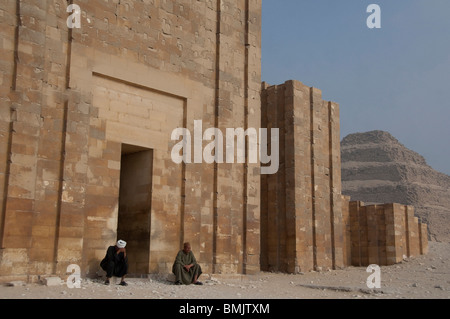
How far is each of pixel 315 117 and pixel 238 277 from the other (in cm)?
745

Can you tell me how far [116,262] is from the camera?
9344 millimetres

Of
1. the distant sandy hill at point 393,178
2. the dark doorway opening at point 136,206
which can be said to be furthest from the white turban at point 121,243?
the distant sandy hill at point 393,178

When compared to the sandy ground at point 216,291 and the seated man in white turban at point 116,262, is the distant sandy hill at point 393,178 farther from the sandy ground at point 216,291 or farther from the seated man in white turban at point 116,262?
the seated man in white turban at point 116,262

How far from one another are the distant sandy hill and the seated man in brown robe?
4487cm

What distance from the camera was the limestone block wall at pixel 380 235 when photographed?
63.0 feet

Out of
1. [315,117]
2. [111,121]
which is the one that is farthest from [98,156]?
[315,117]

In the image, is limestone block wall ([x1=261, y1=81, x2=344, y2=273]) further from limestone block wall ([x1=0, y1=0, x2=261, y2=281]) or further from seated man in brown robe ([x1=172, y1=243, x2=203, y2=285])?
seated man in brown robe ([x1=172, y1=243, x2=203, y2=285])

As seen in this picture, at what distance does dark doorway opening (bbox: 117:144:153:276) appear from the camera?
10.9 meters

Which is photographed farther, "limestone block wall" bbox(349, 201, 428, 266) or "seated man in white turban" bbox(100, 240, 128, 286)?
"limestone block wall" bbox(349, 201, 428, 266)

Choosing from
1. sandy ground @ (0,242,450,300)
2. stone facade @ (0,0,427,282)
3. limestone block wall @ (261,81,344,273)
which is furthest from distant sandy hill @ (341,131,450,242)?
sandy ground @ (0,242,450,300)

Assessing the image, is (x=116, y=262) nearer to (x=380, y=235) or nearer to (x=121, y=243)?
(x=121, y=243)

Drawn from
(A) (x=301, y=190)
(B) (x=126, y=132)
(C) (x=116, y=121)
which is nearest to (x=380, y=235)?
(A) (x=301, y=190)

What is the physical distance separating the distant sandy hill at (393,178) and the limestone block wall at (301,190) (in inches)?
1445
